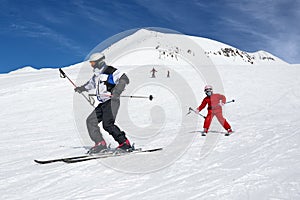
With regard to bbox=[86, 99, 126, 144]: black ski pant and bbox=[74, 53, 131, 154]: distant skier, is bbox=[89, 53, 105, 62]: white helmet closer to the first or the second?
bbox=[74, 53, 131, 154]: distant skier

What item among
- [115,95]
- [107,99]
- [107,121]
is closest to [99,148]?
[107,121]

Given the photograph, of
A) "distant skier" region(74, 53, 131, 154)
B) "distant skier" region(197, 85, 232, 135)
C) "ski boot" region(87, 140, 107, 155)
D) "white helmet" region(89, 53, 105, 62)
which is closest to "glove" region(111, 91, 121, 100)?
"distant skier" region(74, 53, 131, 154)

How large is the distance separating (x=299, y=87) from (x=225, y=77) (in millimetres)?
6316

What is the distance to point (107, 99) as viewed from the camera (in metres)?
6.14

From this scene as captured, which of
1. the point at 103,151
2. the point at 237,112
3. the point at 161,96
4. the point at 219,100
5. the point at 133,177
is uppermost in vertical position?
the point at 161,96

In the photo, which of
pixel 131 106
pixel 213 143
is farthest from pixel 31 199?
pixel 131 106

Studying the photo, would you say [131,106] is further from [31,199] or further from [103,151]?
[31,199]

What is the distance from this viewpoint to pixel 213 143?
6.98 m

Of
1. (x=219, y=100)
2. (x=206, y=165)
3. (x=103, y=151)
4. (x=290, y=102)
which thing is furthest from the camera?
(x=290, y=102)

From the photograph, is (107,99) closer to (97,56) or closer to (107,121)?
(107,121)

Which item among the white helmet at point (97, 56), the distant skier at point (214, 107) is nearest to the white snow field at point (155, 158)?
the distant skier at point (214, 107)

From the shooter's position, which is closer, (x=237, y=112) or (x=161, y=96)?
(x=237, y=112)

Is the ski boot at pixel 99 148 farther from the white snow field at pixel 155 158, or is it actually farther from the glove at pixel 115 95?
the glove at pixel 115 95

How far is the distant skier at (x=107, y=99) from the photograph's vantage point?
19.8 ft
